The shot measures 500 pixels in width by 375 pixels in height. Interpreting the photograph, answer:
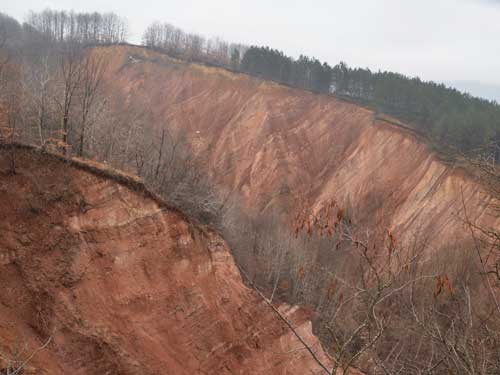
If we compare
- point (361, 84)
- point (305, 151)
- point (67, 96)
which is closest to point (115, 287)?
point (67, 96)

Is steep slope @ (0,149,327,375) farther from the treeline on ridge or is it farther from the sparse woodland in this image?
the treeline on ridge

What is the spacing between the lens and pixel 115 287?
11.9m

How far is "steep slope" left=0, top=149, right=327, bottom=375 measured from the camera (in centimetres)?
1047

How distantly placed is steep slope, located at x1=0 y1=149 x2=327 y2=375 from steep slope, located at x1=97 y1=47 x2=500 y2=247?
54.9ft

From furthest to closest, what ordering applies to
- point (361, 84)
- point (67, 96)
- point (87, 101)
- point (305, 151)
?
point (361, 84) < point (305, 151) < point (87, 101) < point (67, 96)

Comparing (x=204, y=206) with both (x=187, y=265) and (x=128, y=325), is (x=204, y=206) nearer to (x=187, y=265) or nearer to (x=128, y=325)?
(x=187, y=265)

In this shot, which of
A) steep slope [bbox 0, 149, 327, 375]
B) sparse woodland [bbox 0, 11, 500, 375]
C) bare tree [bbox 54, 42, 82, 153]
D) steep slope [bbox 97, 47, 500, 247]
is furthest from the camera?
steep slope [bbox 97, 47, 500, 247]

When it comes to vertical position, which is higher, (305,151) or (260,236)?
(305,151)

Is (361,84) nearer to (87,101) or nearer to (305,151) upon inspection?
(305,151)

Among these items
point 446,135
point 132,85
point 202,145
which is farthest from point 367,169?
point 132,85

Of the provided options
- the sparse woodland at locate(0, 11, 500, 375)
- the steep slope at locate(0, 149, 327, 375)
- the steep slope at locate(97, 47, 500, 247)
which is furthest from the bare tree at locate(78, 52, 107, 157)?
the steep slope at locate(97, 47, 500, 247)

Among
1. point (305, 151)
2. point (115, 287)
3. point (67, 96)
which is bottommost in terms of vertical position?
point (115, 287)

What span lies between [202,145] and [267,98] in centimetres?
879

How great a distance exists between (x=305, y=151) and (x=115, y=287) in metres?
28.6
